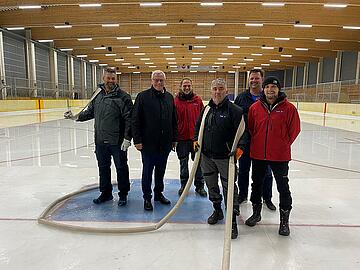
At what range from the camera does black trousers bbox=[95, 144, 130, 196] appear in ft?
12.6

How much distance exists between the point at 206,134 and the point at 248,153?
35.3 inches

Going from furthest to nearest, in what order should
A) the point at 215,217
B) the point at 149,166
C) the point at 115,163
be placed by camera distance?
1. the point at 115,163
2. the point at 149,166
3. the point at 215,217

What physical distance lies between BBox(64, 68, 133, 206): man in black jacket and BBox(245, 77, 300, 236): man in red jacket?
152cm

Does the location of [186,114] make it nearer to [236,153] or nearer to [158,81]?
[158,81]

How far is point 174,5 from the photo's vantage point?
59.5 feet

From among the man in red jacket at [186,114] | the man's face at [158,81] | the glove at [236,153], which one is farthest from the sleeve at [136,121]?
the glove at [236,153]

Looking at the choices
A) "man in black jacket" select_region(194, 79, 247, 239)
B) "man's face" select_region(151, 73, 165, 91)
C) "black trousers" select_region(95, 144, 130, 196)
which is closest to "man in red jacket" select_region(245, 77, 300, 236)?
"man in black jacket" select_region(194, 79, 247, 239)

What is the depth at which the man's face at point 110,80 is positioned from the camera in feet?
12.3

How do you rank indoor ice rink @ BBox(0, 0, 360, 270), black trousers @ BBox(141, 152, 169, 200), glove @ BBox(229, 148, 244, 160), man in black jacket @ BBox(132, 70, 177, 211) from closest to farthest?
indoor ice rink @ BBox(0, 0, 360, 270) → glove @ BBox(229, 148, 244, 160) → man in black jacket @ BBox(132, 70, 177, 211) → black trousers @ BBox(141, 152, 169, 200)

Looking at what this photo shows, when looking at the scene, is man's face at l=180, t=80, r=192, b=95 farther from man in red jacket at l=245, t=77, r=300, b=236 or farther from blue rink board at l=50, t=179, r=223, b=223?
blue rink board at l=50, t=179, r=223, b=223

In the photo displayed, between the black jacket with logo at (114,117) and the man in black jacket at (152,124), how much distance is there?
0.61ft

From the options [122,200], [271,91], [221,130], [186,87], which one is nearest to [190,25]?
[186,87]

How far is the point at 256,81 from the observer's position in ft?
12.0

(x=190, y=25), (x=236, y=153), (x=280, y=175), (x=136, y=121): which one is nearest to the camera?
(x=236, y=153)
